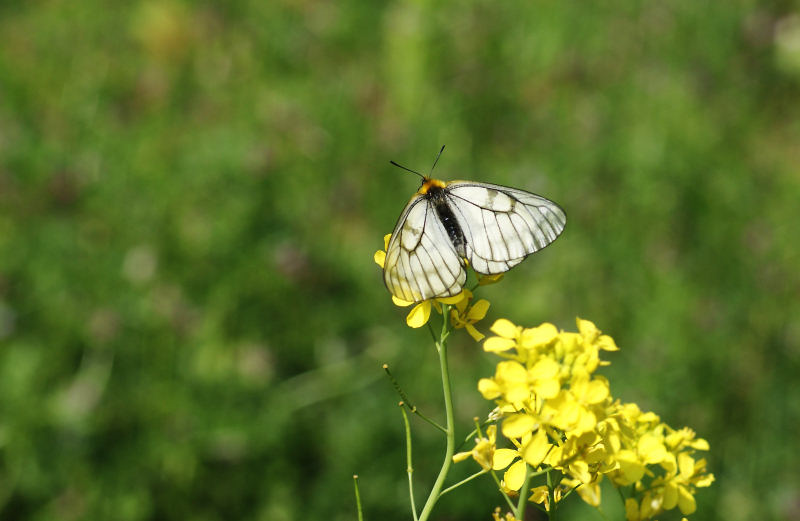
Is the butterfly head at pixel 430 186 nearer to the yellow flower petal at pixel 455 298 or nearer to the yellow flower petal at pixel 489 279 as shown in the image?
the yellow flower petal at pixel 489 279

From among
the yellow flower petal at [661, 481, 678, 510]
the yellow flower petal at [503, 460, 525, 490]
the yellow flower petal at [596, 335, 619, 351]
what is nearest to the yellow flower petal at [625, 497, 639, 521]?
the yellow flower petal at [661, 481, 678, 510]

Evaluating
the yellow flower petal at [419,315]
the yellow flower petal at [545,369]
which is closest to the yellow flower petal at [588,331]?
the yellow flower petal at [545,369]

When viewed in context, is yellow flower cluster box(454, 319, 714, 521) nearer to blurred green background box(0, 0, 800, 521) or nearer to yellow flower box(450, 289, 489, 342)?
yellow flower box(450, 289, 489, 342)

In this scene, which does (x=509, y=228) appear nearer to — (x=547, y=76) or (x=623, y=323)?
(x=623, y=323)

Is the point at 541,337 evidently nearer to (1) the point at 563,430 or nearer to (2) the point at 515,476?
(1) the point at 563,430

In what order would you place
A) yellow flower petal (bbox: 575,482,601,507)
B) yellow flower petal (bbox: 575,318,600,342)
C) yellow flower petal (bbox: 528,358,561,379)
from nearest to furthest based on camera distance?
yellow flower petal (bbox: 575,482,601,507) → yellow flower petal (bbox: 528,358,561,379) → yellow flower petal (bbox: 575,318,600,342)

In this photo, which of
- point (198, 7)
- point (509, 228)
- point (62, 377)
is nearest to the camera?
point (509, 228)

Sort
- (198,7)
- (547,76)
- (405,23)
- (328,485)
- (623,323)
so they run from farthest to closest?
(198,7) → (547,76) → (405,23) → (623,323) → (328,485)

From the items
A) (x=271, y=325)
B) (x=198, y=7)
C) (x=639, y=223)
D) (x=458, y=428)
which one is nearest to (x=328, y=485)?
(x=458, y=428)
